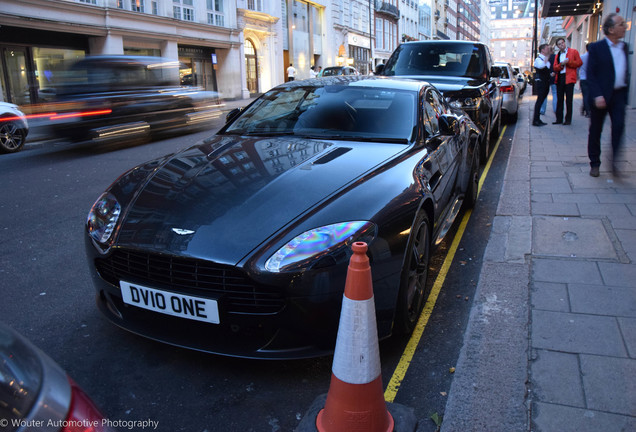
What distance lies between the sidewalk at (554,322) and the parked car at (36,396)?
5.28 feet

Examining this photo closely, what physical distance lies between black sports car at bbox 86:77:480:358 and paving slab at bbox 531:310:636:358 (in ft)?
2.29

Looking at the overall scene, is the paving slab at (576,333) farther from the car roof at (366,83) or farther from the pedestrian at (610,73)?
the pedestrian at (610,73)

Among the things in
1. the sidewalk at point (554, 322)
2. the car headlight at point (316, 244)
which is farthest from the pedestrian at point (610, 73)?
the car headlight at point (316, 244)

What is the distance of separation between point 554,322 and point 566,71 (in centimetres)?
1006

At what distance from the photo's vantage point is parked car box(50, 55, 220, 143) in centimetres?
1059

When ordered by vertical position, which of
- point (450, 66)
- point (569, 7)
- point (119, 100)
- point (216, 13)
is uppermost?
point (216, 13)

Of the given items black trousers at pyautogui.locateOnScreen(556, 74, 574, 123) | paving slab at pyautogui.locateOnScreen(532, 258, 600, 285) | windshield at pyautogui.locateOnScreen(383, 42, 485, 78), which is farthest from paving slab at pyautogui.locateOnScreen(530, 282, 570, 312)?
black trousers at pyautogui.locateOnScreen(556, 74, 574, 123)

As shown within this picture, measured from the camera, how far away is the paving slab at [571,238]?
13.8 ft

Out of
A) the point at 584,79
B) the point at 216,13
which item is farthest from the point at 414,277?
the point at 216,13

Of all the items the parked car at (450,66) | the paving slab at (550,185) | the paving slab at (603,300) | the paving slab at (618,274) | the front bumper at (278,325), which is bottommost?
the paving slab at (603,300)

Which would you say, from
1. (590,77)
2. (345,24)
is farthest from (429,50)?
(345,24)

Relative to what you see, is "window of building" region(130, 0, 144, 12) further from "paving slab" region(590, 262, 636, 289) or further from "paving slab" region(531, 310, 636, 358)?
"paving slab" region(531, 310, 636, 358)

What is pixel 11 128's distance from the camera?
35.3 ft

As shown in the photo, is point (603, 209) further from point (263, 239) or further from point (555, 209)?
point (263, 239)
